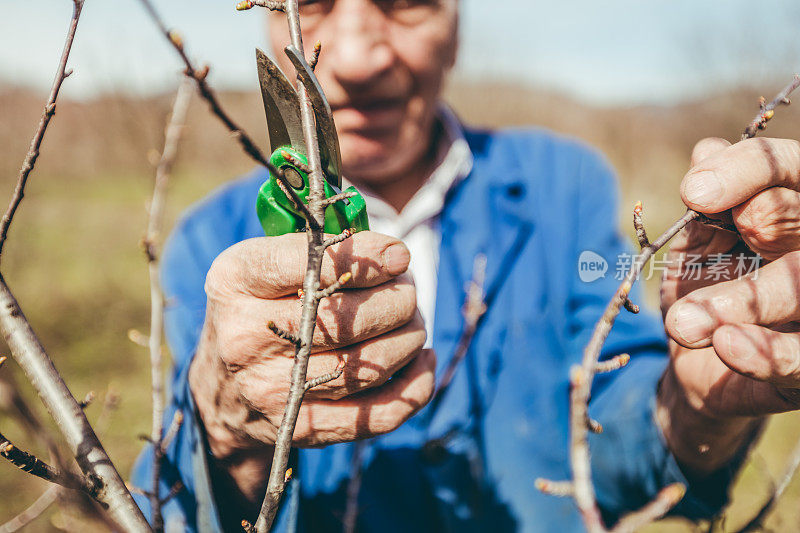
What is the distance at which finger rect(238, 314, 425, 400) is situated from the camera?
1.01 m

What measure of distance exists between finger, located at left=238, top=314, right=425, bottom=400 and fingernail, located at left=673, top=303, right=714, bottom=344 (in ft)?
1.72

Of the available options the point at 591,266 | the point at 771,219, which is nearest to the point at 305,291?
the point at 771,219

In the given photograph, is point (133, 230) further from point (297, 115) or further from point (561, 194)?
point (297, 115)

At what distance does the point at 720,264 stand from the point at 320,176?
3.19ft

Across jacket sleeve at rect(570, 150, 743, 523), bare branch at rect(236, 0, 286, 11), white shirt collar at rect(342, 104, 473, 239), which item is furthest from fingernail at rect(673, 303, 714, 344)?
white shirt collar at rect(342, 104, 473, 239)

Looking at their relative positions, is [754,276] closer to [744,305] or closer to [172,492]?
[744,305]

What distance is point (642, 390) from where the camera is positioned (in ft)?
6.09

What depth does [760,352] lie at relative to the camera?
37.0 inches

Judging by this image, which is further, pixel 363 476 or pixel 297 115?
pixel 363 476

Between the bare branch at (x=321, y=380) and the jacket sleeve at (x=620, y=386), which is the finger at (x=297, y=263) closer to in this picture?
the bare branch at (x=321, y=380)

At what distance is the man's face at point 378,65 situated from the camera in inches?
71.6

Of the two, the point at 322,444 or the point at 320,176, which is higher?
the point at 320,176

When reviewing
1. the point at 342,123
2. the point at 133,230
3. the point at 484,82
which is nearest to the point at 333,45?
the point at 342,123

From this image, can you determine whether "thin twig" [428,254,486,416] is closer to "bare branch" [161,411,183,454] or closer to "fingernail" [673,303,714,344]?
"fingernail" [673,303,714,344]
